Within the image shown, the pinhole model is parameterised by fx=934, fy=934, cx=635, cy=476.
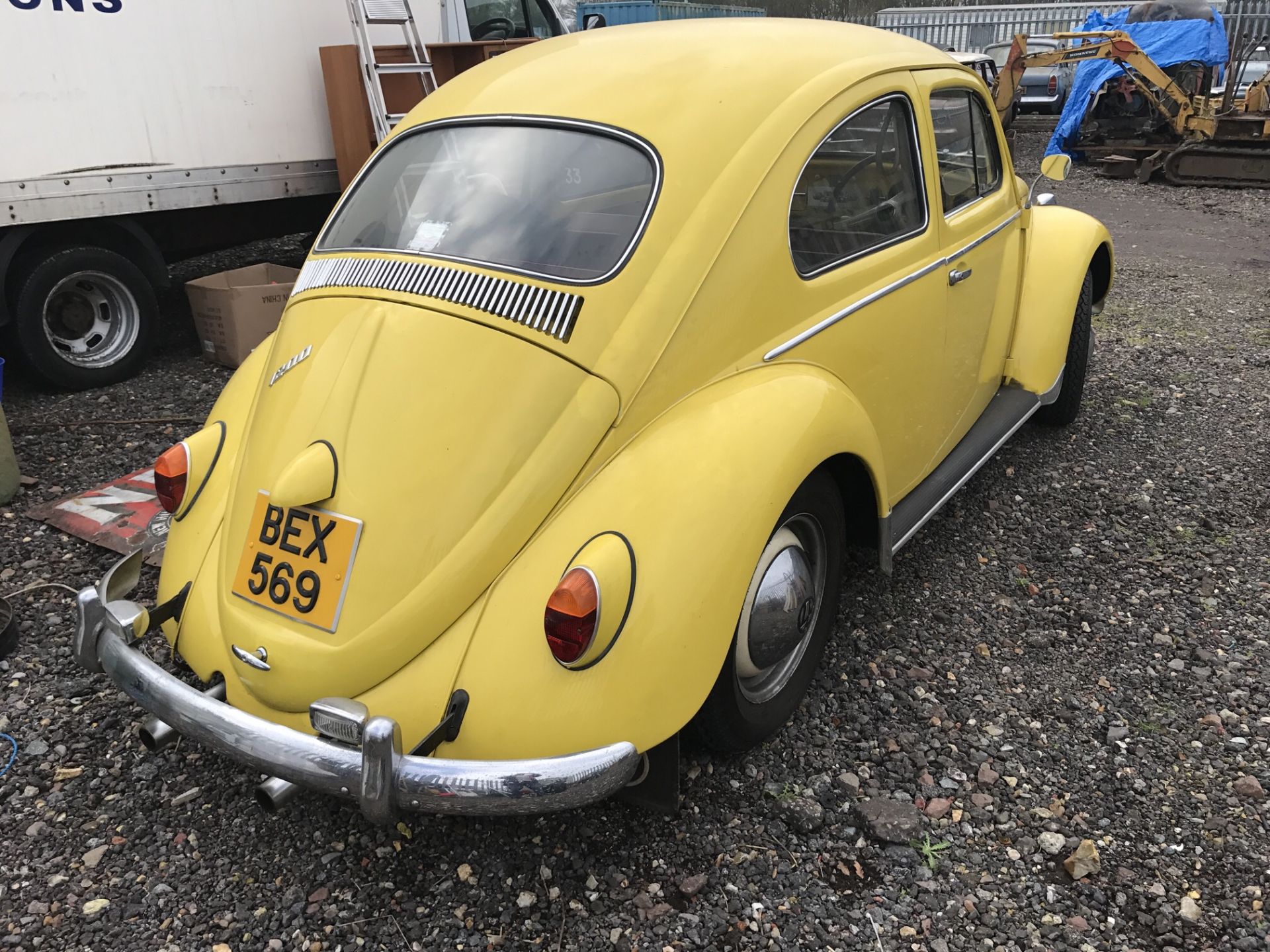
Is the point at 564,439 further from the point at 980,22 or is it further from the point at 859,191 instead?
the point at 980,22

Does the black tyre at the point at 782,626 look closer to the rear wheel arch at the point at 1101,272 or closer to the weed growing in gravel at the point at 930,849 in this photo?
the weed growing in gravel at the point at 930,849

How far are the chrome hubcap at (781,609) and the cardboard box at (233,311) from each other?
13.2 ft

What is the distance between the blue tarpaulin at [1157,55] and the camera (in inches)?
565

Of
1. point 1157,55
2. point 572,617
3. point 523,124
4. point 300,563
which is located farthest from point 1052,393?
point 1157,55

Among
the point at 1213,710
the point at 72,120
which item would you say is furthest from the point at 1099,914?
the point at 72,120

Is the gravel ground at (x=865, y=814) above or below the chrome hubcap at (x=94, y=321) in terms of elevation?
below

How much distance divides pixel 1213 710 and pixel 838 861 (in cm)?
140

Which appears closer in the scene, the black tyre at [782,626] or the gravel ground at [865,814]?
the gravel ground at [865,814]

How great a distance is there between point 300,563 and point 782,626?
1.25 metres

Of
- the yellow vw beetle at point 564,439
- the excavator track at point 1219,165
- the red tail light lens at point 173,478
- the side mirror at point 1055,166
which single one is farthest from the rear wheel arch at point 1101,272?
the excavator track at point 1219,165

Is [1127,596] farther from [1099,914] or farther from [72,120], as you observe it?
[72,120]

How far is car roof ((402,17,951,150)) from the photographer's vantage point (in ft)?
8.57

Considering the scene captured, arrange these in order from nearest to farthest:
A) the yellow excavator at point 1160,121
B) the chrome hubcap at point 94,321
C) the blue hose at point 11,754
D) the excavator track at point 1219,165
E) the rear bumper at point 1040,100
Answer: the blue hose at point 11,754 → the chrome hubcap at point 94,321 → the excavator track at point 1219,165 → the yellow excavator at point 1160,121 → the rear bumper at point 1040,100

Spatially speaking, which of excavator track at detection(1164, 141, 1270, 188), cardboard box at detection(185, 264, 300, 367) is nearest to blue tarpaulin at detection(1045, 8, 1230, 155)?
excavator track at detection(1164, 141, 1270, 188)
